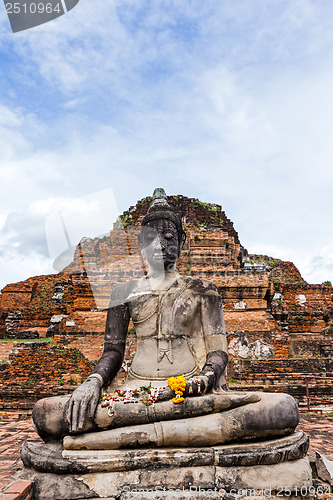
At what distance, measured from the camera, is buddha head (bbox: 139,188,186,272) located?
12.6 ft

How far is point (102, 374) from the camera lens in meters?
3.29

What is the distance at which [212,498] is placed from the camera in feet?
7.81

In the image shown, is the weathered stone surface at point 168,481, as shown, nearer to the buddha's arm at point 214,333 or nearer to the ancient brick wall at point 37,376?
the buddha's arm at point 214,333

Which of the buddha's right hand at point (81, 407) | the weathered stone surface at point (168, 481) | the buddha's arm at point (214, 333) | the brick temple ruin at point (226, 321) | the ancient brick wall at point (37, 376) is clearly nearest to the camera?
the weathered stone surface at point (168, 481)

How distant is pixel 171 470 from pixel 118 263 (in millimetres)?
13578

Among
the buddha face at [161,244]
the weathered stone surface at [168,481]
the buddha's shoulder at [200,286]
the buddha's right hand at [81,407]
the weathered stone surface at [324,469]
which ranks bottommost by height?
the weathered stone surface at [324,469]

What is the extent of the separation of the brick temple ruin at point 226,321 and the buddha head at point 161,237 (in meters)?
3.89

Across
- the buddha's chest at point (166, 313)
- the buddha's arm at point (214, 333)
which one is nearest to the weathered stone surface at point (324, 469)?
the buddha's arm at point (214, 333)

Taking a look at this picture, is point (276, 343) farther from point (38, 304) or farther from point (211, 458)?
point (38, 304)

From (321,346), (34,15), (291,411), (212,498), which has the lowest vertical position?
(212,498)

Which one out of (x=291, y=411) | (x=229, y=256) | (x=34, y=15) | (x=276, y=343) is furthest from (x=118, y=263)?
(x=291, y=411)

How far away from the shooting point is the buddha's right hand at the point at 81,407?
2.72m

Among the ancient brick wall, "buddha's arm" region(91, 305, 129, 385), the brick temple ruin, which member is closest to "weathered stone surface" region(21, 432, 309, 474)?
"buddha's arm" region(91, 305, 129, 385)

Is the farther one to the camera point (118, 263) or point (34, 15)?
point (118, 263)
